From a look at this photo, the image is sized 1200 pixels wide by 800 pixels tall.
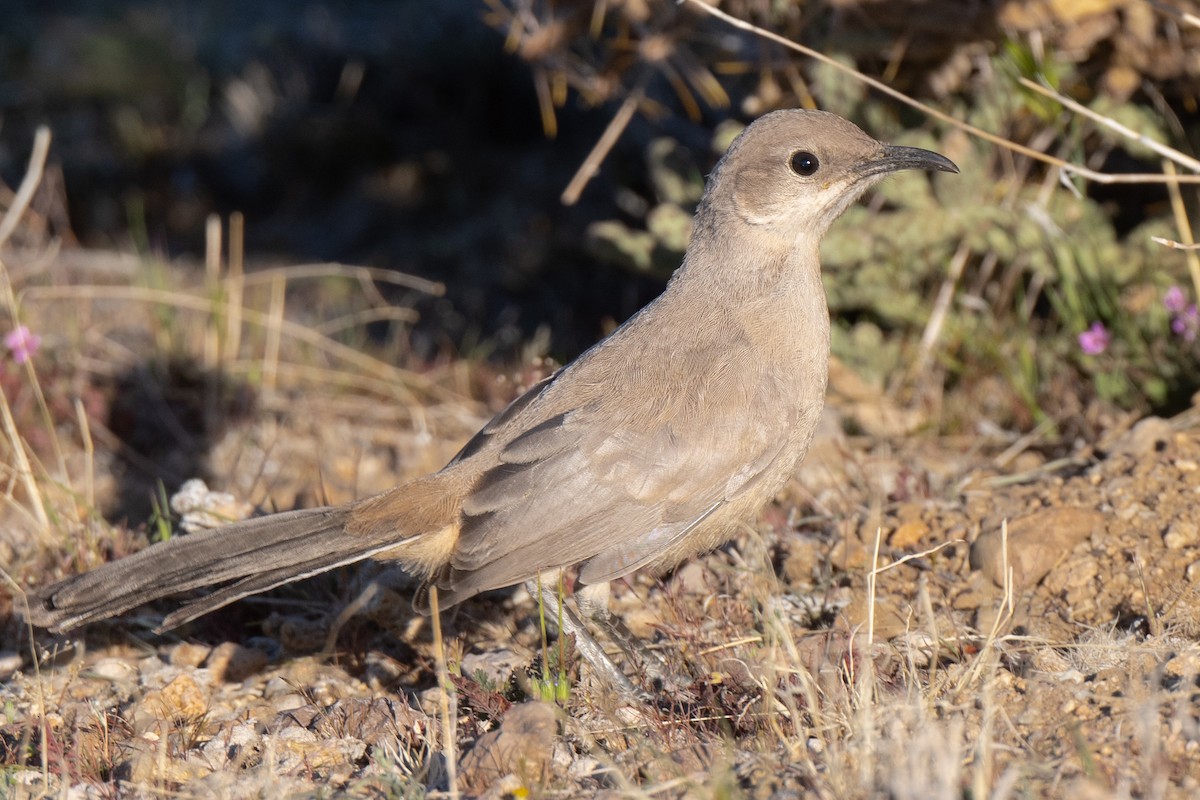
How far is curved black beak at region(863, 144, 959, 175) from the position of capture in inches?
173

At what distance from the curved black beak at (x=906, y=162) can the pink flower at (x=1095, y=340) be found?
4.03 ft

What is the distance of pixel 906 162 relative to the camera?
4406 millimetres

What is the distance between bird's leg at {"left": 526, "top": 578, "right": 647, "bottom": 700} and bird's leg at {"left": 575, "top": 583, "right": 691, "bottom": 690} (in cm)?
7

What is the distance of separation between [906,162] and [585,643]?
1952mm

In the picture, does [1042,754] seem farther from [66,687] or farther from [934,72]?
[934,72]

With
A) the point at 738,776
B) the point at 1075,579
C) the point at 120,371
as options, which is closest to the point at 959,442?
the point at 1075,579

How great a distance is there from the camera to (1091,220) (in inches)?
225

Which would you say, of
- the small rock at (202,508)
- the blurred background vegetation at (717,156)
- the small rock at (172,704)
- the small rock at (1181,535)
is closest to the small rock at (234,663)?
the small rock at (172,704)

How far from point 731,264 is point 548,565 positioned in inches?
50.3

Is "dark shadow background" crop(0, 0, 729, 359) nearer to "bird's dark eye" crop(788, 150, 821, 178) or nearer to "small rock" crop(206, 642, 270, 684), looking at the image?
"bird's dark eye" crop(788, 150, 821, 178)

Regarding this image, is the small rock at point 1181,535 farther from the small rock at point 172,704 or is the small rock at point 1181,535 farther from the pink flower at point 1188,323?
the small rock at point 172,704

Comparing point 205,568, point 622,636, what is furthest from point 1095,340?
point 205,568

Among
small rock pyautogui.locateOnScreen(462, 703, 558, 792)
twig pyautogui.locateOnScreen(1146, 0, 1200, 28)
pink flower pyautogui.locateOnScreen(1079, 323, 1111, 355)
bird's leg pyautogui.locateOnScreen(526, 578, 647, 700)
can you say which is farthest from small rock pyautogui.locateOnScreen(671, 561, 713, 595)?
twig pyautogui.locateOnScreen(1146, 0, 1200, 28)

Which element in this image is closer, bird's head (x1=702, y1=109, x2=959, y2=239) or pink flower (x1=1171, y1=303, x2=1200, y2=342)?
bird's head (x1=702, y1=109, x2=959, y2=239)
